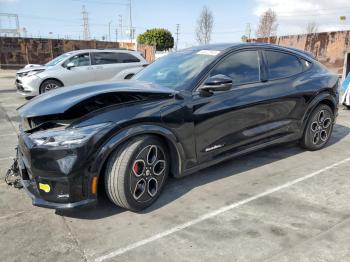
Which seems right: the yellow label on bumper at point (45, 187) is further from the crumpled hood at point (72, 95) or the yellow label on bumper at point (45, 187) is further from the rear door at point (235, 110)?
the rear door at point (235, 110)

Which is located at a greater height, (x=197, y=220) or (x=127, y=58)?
(x=127, y=58)

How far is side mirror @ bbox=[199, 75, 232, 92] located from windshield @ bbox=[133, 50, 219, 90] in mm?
187

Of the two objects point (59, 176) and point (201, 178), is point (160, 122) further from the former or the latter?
point (201, 178)

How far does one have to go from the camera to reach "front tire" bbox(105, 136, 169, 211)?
301cm

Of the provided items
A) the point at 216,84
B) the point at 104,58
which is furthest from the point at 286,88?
the point at 104,58

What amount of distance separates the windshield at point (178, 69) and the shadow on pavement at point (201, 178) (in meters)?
1.18

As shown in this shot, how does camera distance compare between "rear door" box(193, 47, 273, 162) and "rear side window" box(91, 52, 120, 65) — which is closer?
"rear door" box(193, 47, 273, 162)

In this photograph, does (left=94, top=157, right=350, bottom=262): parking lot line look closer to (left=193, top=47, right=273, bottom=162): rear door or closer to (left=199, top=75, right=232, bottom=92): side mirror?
(left=193, top=47, right=273, bottom=162): rear door

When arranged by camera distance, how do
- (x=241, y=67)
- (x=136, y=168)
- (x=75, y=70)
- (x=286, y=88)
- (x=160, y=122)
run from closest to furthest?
(x=136, y=168) → (x=160, y=122) → (x=241, y=67) → (x=286, y=88) → (x=75, y=70)

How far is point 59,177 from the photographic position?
2834 mm

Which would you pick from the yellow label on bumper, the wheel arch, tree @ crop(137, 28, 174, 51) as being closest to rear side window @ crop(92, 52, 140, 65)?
the wheel arch

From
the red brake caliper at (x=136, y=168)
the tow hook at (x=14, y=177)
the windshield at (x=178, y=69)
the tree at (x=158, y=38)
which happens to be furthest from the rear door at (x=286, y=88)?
the tree at (x=158, y=38)

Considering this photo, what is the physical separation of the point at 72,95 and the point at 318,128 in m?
3.73

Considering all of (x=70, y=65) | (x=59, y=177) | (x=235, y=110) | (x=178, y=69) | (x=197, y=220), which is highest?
(x=178, y=69)
